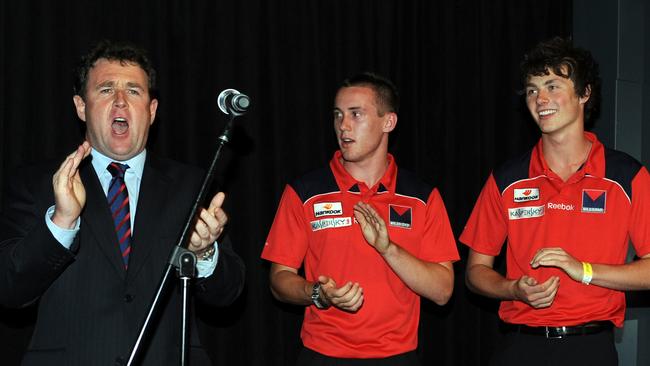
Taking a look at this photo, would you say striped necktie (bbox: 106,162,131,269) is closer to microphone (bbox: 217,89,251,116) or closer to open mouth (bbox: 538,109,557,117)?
microphone (bbox: 217,89,251,116)

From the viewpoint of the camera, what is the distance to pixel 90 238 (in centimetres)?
271

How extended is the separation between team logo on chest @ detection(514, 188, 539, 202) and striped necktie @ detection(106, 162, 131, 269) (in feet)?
5.97

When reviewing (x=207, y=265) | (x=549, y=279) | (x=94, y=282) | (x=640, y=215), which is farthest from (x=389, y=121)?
(x=94, y=282)

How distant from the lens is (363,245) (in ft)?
11.4

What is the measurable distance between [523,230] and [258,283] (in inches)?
62.6

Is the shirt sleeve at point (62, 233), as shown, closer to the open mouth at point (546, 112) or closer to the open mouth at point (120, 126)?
the open mouth at point (120, 126)

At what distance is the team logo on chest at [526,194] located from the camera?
11.7ft

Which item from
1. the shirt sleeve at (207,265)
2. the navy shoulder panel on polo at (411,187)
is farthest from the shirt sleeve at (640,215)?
the shirt sleeve at (207,265)

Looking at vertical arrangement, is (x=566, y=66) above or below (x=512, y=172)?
above

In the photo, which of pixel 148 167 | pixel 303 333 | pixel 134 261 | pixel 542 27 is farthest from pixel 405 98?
pixel 134 261

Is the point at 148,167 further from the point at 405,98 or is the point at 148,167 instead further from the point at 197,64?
the point at 405,98

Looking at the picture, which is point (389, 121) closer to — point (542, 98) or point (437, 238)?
point (437, 238)

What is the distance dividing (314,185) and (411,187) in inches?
18.8

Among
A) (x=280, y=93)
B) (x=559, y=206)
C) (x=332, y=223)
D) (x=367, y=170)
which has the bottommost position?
(x=332, y=223)
